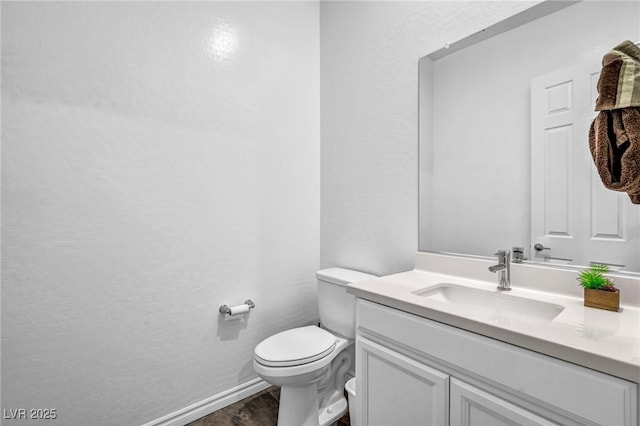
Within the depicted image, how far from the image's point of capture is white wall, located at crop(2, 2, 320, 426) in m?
1.19

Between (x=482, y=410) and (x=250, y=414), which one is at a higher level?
(x=482, y=410)

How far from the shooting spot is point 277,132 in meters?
1.91

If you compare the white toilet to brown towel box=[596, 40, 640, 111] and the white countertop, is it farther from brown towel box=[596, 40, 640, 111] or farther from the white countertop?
brown towel box=[596, 40, 640, 111]

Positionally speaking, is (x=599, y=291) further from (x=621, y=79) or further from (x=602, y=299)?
(x=621, y=79)

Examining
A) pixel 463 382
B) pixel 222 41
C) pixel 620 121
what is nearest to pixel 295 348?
pixel 463 382

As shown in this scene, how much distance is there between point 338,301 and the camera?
5.53 ft

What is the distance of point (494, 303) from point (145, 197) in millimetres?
1595

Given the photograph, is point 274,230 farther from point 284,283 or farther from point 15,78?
point 15,78

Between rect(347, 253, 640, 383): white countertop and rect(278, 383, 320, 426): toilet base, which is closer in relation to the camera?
rect(347, 253, 640, 383): white countertop

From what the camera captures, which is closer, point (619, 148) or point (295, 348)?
point (619, 148)

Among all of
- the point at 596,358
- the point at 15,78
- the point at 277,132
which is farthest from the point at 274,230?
the point at 596,358

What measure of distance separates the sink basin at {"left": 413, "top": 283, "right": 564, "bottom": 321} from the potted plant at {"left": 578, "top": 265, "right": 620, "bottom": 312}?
86 mm

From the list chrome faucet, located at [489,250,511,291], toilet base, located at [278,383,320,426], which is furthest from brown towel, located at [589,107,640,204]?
toilet base, located at [278,383,320,426]

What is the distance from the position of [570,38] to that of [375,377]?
140 cm
